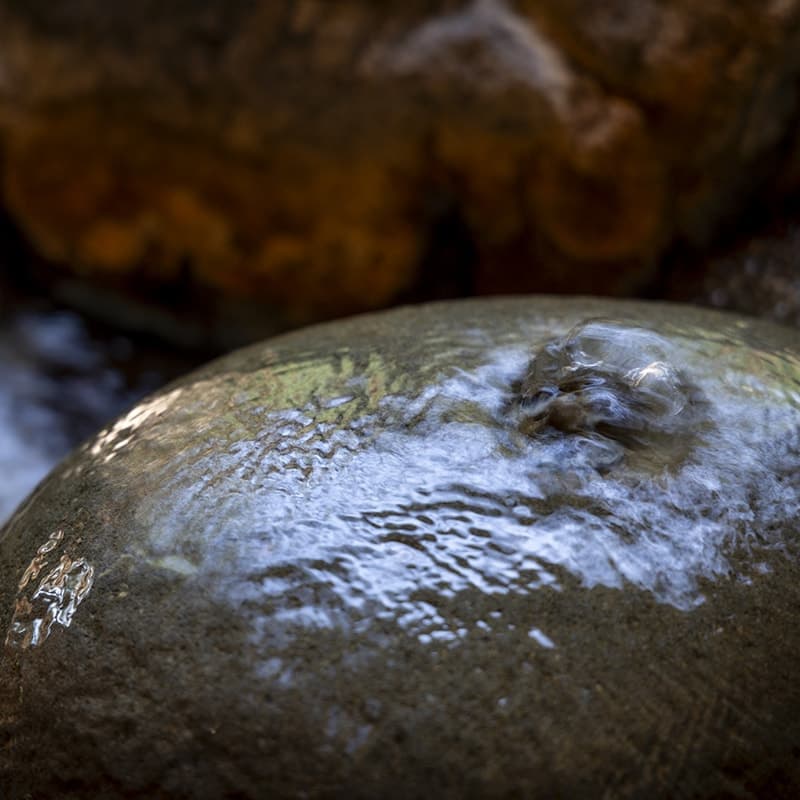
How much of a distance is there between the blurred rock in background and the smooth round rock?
1.93 metres

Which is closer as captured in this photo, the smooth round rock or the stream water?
the smooth round rock

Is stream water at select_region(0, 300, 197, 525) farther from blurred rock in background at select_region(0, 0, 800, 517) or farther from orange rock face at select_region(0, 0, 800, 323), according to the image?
orange rock face at select_region(0, 0, 800, 323)

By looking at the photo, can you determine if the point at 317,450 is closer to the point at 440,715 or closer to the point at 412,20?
the point at 440,715

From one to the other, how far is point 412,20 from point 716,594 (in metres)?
2.99

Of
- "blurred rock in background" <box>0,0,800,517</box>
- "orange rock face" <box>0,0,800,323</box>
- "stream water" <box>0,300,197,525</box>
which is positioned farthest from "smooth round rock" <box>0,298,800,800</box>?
"stream water" <box>0,300,197,525</box>

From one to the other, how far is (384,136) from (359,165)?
165mm

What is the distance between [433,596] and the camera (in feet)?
4.95

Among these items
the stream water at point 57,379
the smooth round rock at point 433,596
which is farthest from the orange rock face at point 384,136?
the smooth round rock at point 433,596

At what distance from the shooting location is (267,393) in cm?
196

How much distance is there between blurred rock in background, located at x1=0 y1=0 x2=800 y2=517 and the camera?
3752 mm

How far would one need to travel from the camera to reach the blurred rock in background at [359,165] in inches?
148

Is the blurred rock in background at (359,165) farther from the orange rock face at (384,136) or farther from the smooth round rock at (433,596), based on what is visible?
the smooth round rock at (433,596)

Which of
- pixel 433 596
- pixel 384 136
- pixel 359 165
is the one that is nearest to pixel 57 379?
pixel 359 165

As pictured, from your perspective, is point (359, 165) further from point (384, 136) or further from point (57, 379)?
point (57, 379)
